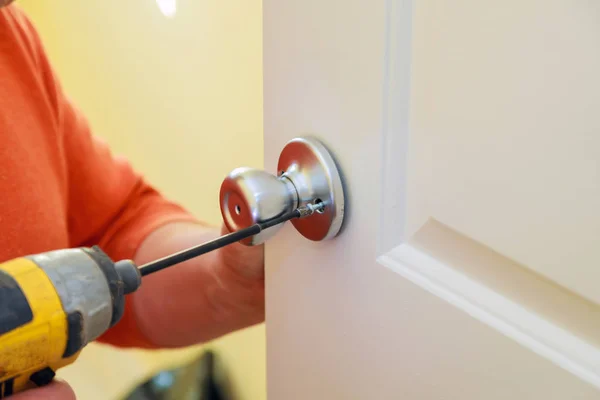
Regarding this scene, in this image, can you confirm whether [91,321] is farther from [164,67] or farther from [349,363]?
[164,67]

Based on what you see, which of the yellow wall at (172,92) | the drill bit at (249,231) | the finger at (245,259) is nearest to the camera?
the drill bit at (249,231)

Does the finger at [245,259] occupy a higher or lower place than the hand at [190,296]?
higher

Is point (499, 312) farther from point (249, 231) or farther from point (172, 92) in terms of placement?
point (172, 92)

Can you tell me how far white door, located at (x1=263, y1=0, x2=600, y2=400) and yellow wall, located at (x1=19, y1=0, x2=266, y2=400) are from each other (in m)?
0.49

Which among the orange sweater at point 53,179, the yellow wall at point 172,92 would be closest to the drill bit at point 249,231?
the orange sweater at point 53,179

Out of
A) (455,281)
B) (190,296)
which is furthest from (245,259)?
(455,281)

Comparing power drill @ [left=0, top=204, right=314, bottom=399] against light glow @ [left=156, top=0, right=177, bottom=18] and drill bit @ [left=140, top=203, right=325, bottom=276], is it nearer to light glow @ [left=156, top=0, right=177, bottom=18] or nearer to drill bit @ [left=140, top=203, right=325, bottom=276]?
drill bit @ [left=140, top=203, right=325, bottom=276]

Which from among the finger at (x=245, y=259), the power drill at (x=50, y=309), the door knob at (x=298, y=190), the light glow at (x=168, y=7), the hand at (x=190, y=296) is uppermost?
the light glow at (x=168, y=7)

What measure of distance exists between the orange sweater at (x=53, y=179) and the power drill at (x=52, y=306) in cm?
21

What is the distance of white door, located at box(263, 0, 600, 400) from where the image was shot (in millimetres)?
218

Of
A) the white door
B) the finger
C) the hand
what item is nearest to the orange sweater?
the hand

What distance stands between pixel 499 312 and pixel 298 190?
14 centimetres

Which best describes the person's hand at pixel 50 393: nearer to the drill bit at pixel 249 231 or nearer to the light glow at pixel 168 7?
the drill bit at pixel 249 231

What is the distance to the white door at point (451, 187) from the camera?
0.22 meters
